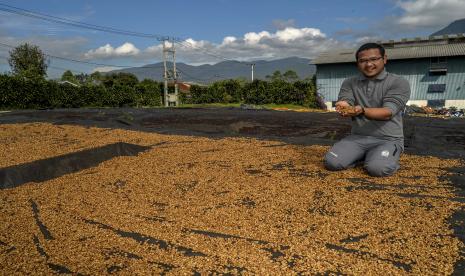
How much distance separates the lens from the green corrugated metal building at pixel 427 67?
2184 centimetres

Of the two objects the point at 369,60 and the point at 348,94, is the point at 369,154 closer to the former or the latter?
the point at 348,94

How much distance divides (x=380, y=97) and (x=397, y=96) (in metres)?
0.22

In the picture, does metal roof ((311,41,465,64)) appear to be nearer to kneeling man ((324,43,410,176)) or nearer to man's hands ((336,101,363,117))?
kneeling man ((324,43,410,176))

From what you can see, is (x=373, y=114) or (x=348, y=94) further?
(x=348, y=94)

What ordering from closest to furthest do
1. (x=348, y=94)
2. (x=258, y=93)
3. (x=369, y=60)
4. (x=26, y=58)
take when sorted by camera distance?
(x=369, y=60) < (x=348, y=94) < (x=258, y=93) < (x=26, y=58)

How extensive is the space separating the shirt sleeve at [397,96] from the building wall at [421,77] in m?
22.2

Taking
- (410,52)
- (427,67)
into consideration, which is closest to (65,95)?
(410,52)

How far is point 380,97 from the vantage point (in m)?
3.87

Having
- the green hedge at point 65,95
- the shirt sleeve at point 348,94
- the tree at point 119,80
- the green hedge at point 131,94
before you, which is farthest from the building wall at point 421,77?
the shirt sleeve at point 348,94

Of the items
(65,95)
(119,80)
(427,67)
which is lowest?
(65,95)

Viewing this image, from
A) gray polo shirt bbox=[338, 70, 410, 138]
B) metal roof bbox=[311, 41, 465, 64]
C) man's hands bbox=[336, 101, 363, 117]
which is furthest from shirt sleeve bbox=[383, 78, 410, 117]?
metal roof bbox=[311, 41, 465, 64]

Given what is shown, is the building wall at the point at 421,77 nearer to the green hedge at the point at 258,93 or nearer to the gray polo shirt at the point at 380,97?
the green hedge at the point at 258,93

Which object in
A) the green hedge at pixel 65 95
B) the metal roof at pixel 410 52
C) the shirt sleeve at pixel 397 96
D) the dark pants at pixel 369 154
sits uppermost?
the metal roof at pixel 410 52

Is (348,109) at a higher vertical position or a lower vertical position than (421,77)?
lower
